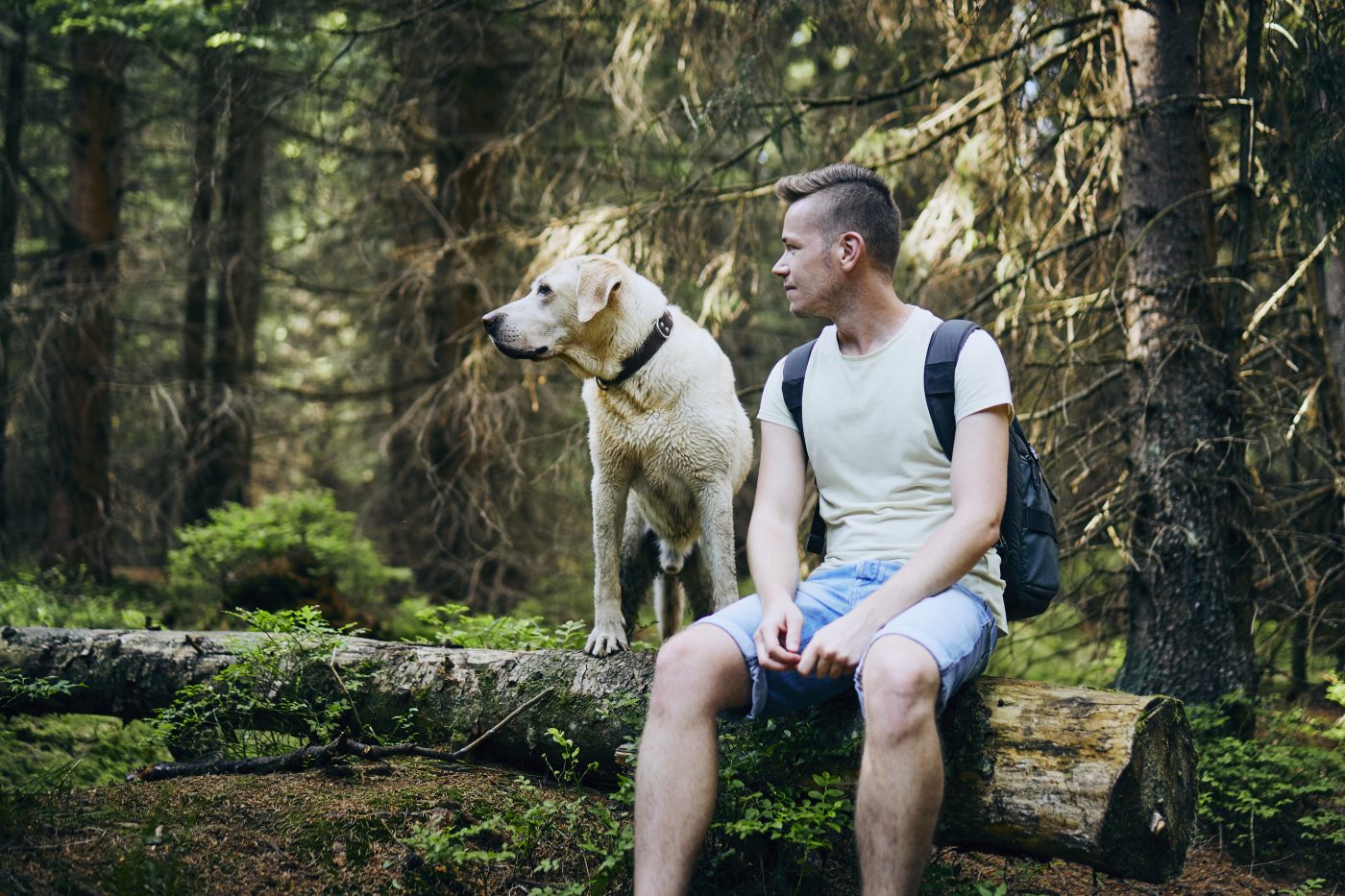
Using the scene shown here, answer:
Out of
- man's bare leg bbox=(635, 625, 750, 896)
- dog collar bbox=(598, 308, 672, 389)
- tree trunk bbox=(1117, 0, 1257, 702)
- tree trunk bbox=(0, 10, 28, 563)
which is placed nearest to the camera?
man's bare leg bbox=(635, 625, 750, 896)

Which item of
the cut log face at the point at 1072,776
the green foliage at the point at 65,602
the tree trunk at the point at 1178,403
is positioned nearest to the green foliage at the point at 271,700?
the green foliage at the point at 65,602

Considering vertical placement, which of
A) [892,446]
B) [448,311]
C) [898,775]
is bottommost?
[898,775]

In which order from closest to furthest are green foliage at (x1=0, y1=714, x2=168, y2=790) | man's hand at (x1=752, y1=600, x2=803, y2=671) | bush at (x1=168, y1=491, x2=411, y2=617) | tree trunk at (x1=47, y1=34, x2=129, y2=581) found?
man's hand at (x1=752, y1=600, x2=803, y2=671)
green foliage at (x1=0, y1=714, x2=168, y2=790)
bush at (x1=168, y1=491, x2=411, y2=617)
tree trunk at (x1=47, y1=34, x2=129, y2=581)

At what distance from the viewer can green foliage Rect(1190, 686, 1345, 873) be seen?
4547mm

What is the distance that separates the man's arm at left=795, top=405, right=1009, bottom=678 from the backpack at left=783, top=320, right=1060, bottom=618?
14 cm

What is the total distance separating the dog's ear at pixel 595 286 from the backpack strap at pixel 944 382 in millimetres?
1596

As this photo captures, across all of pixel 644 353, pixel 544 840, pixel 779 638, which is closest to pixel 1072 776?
pixel 779 638

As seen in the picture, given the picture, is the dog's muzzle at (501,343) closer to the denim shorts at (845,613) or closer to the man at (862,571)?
the man at (862,571)

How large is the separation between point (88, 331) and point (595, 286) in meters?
8.38

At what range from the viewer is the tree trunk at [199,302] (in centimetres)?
792

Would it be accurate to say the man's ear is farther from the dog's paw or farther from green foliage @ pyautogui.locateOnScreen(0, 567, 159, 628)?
green foliage @ pyautogui.locateOnScreen(0, 567, 159, 628)

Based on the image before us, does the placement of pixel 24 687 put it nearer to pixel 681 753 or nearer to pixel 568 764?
pixel 568 764

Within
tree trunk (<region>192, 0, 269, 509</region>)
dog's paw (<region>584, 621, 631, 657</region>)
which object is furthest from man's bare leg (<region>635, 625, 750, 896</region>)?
tree trunk (<region>192, 0, 269, 509</region>)

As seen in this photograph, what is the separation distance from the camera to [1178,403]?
5449mm
